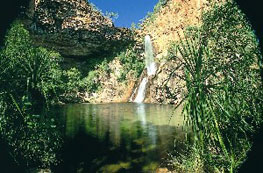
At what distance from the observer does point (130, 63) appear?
57219 mm

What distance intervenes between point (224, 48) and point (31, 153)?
377 inches

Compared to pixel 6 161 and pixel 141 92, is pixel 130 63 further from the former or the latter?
pixel 6 161

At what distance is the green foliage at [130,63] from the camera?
55.4 m

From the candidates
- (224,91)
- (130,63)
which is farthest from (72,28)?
(224,91)

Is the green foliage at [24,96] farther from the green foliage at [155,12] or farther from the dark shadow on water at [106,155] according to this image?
the green foliage at [155,12]

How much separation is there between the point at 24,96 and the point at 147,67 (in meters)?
42.7

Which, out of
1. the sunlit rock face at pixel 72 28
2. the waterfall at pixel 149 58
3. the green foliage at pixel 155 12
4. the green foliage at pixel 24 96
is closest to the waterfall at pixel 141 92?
the waterfall at pixel 149 58

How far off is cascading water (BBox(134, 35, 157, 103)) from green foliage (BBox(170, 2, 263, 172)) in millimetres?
37000

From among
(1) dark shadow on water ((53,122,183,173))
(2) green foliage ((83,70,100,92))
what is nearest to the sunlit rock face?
(2) green foliage ((83,70,100,92))

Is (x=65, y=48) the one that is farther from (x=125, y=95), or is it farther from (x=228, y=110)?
(x=228, y=110)

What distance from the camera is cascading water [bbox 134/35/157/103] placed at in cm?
4803

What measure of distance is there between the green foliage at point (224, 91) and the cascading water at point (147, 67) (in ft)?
121

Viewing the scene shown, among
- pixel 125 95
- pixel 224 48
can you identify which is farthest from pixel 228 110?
pixel 125 95

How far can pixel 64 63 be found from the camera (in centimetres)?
5941
